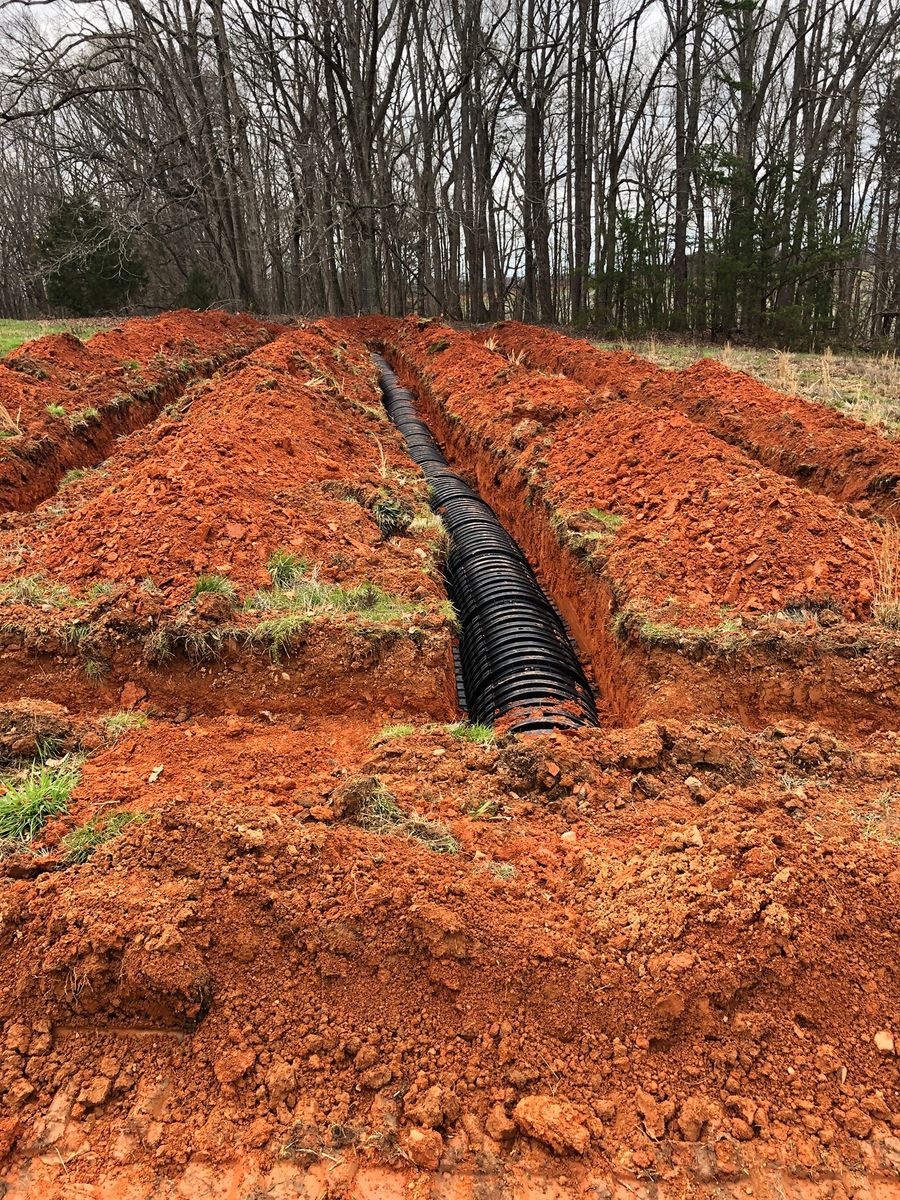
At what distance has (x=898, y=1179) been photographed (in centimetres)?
152

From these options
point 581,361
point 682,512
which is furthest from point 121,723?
point 581,361

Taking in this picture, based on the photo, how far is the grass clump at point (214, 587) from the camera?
400 centimetres

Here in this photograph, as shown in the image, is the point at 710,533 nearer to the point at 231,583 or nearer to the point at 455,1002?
the point at 231,583

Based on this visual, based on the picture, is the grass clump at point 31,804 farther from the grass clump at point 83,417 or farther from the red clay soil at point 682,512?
the grass clump at point 83,417

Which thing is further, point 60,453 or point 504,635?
point 60,453

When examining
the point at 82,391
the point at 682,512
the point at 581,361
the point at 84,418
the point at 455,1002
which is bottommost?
the point at 455,1002

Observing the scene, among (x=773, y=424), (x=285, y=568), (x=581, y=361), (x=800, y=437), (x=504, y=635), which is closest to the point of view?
(x=285, y=568)

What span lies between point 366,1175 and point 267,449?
17.0 ft

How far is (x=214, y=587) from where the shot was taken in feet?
13.4

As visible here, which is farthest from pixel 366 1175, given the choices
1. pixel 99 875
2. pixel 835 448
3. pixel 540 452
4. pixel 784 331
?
pixel 784 331

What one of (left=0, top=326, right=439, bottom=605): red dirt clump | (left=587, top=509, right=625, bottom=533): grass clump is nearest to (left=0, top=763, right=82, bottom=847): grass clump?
(left=0, top=326, right=439, bottom=605): red dirt clump

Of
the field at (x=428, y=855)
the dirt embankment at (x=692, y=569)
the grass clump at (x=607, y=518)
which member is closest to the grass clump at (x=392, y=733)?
the field at (x=428, y=855)

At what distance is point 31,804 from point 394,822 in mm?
1342

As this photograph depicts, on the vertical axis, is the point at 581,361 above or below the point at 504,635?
above
